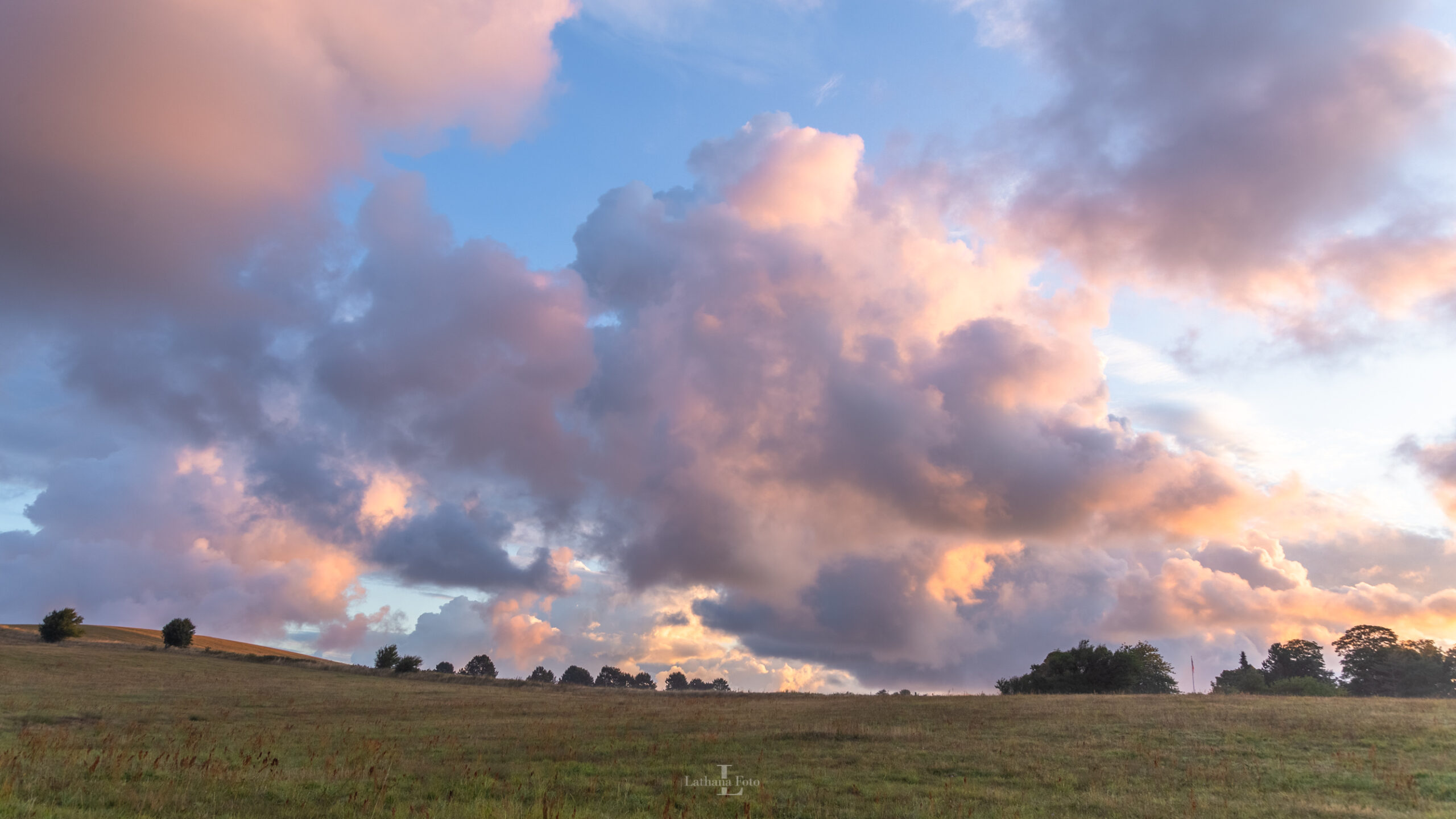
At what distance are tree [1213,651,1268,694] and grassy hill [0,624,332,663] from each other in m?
152

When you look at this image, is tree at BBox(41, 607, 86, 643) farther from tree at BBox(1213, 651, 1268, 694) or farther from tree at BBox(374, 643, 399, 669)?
tree at BBox(1213, 651, 1268, 694)

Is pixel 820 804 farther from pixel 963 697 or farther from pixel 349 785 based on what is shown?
pixel 963 697

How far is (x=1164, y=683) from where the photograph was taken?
5094 inches

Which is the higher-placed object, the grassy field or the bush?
the grassy field

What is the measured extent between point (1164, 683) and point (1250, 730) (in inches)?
4646

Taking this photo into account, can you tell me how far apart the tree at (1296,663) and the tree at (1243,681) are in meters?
5.42

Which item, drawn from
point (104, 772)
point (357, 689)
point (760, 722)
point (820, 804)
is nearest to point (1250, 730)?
point (760, 722)

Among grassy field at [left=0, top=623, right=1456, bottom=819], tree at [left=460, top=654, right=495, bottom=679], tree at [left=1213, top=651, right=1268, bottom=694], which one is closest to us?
grassy field at [left=0, top=623, right=1456, bottom=819]

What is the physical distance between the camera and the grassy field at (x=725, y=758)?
17.1 metres

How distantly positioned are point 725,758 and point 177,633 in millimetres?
127992

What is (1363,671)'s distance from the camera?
131125 millimetres

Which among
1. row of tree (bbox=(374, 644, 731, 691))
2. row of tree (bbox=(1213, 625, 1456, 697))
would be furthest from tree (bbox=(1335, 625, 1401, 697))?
row of tree (bbox=(374, 644, 731, 691))

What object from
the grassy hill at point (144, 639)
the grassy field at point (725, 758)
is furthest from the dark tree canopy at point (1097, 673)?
the grassy hill at point (144, 639)

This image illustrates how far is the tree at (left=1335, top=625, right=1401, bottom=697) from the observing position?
415 ft
